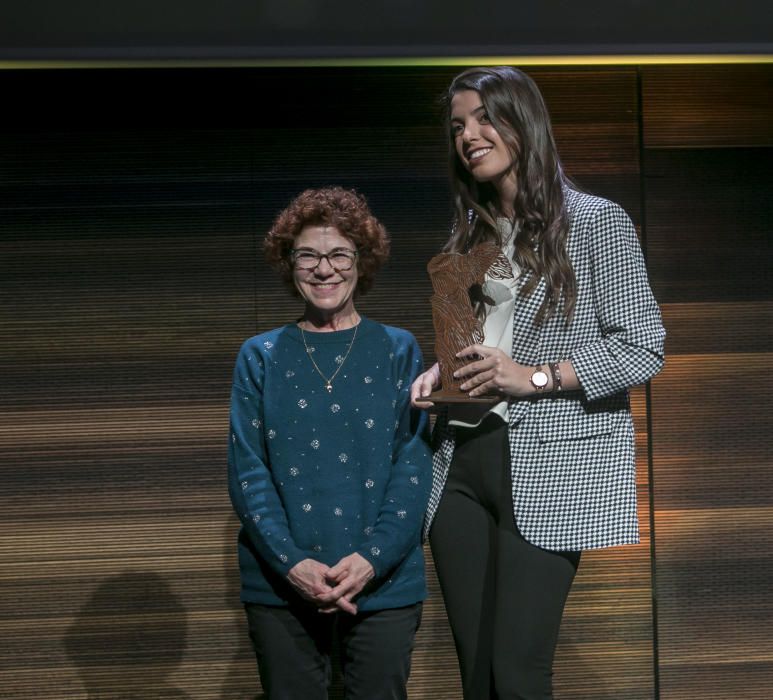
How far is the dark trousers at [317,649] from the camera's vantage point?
7.26 feet

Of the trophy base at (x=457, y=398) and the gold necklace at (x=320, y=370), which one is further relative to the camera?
the gold necklace at (x=320, y=370)

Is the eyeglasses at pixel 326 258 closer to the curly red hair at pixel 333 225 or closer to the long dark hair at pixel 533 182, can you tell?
the curly red hair at pixel 333 225

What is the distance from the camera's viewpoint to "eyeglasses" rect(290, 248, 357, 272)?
88.3 inches

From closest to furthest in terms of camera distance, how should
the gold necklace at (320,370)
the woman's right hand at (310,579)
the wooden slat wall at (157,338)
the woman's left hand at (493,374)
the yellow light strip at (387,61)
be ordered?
the woman's left hand at (493,374)
the woman's right hand at (310,579)
the gold necklace at (320,370)
the yellow light strip at (387,61)
the wooden slat wall at (157,338)

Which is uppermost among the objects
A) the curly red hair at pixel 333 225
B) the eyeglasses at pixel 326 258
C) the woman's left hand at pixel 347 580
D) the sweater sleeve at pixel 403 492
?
the curly red hair at pixel 333 225

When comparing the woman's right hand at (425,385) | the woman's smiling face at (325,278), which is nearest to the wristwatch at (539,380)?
the woman's right hand at (425,385)

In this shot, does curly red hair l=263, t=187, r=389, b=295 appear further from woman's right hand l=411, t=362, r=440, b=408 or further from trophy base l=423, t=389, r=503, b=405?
trophy base l=423, t=389, r=503, b=405

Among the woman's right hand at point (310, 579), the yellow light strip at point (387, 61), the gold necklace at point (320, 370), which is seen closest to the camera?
the woman's right hand at point (310, 579)

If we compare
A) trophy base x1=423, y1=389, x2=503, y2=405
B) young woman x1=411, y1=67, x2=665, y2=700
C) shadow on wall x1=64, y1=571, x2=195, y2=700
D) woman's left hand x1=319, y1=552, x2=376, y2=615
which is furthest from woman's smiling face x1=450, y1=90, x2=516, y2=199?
shadow on wall x1=64, y1=571, x2=195, y2=700

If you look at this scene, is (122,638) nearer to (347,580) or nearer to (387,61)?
(347,580)

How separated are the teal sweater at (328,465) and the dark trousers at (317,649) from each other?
0.12 ft

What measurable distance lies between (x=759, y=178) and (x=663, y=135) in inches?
12.5

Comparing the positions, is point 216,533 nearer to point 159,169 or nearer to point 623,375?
point 159,169

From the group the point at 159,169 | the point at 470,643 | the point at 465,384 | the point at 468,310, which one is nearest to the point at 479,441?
the point at 465,384
